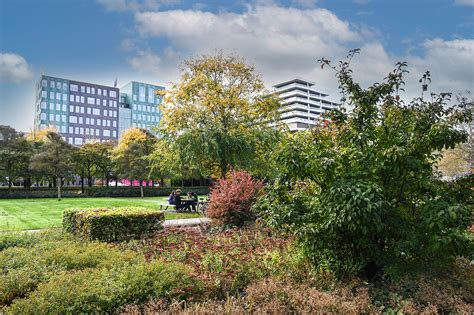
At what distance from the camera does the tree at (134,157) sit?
34188 millimetres

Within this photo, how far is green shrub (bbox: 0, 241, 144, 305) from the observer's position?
4.81m

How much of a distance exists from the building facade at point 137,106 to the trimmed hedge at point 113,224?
108 meters

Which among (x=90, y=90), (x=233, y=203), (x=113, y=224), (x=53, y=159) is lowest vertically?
(x=113, y=224)

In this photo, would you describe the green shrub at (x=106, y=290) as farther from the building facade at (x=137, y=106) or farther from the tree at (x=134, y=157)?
the building facade at (x=137, y=106)

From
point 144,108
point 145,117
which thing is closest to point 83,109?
point 144,108

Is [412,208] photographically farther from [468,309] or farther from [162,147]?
[162,147]

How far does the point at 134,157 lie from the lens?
114 feet

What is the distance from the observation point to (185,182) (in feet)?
163

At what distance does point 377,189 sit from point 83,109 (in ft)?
364

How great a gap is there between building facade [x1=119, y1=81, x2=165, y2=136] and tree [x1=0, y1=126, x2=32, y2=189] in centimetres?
8375

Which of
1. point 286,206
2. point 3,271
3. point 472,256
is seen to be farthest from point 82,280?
point 472,256

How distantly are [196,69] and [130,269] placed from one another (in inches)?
658

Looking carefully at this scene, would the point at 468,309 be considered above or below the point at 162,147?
below

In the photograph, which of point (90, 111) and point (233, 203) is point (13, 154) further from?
point (90, 111)
